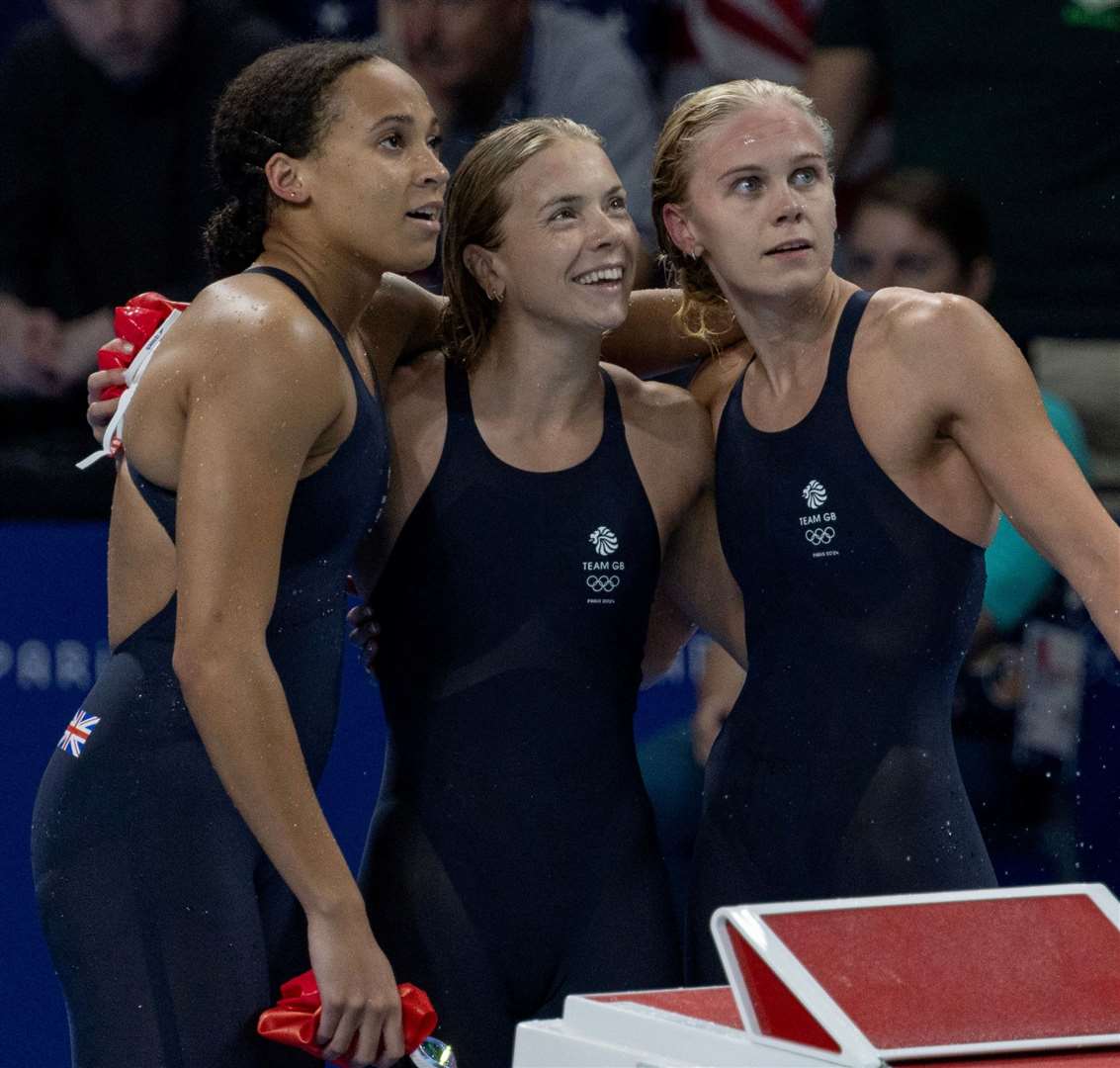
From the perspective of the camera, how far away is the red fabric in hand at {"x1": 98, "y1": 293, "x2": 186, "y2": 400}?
2.71 meters

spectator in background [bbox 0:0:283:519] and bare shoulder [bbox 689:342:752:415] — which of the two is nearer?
bare shoulder [bbox 689:342:752:415]

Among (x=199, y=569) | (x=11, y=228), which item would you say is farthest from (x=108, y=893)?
(x=11, y=228)

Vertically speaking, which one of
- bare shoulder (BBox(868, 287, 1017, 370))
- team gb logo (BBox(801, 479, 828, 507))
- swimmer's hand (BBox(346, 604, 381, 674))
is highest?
bare shoulder (BBox(868, 287, 1017, 370))

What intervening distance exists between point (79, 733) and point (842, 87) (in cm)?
302

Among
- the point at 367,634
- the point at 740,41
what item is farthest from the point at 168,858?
the point at 740,41

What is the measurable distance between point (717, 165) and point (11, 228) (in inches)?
95.2

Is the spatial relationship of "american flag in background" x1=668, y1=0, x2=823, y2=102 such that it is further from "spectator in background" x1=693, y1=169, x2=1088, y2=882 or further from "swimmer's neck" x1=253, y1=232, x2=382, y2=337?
"swimmer's neck" x1=253, y1=232, x2=382, y2=337

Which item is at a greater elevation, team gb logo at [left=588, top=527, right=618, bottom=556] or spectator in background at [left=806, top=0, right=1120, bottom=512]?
spectator in background at [left=806, top=0, right=1120, bottom=512]

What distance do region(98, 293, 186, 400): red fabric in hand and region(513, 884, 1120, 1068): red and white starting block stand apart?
4.52ft

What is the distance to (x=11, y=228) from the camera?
4.57 metres

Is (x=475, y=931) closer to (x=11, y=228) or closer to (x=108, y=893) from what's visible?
(x=108, y=893)

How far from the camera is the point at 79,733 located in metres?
2.51

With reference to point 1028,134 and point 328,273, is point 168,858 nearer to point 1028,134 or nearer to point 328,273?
point 328,273

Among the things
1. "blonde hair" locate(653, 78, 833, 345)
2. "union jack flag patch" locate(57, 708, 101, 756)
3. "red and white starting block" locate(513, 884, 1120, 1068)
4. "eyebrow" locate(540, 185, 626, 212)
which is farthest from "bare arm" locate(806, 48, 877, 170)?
"red and white starting block" locate(513, 884, 1120, 1068)
